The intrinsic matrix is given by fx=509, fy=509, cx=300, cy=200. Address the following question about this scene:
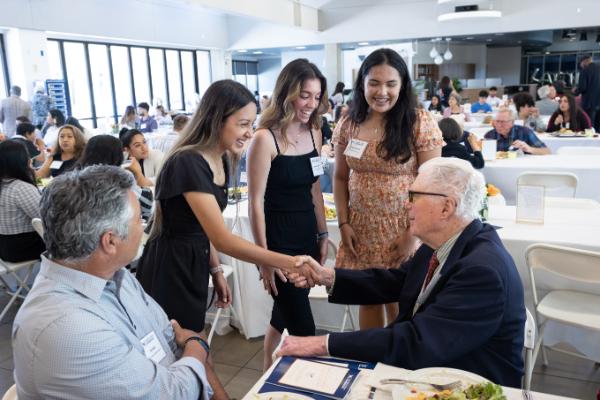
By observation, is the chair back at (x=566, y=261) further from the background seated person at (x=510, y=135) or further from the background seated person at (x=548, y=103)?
the background seated person at (x=548, y=103)

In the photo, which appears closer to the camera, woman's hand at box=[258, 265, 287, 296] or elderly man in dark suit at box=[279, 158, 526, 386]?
elderly man in dark suit at box=[279, 158, 526, 386]

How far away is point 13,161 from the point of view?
3.54m

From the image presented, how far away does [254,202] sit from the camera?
2098mm

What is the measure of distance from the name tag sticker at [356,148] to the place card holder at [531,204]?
1.24m

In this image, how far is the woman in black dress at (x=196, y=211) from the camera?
5.66 feet

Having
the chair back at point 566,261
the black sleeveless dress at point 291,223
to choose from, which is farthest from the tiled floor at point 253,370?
the black sleeveless dress at point 291,223

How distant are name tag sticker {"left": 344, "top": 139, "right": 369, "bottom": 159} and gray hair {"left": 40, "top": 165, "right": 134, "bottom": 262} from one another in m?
1.21

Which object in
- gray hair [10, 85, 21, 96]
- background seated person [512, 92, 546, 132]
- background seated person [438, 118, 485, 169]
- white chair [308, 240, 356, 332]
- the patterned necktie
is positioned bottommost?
white chair [308, 240, 356, 332]

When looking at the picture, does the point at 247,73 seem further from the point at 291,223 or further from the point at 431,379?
the point at 431,379

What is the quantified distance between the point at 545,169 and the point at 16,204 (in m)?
4.22

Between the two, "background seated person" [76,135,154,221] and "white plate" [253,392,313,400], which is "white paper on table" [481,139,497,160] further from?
"white plate" [253,392,313,400]

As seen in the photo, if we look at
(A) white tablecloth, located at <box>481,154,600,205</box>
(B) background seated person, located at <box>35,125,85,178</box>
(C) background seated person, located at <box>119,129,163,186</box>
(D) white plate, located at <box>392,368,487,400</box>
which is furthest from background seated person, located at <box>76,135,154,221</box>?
(A) white tablecloth, located at <box>481,154,600,205</box>

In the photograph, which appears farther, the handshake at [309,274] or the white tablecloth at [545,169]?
the white tablecloth at [545,169]

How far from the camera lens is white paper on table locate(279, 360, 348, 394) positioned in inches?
50.2
